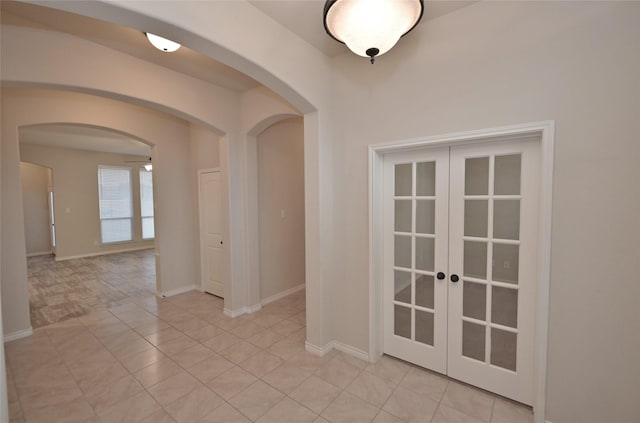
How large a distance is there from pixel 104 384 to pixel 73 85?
268 cm

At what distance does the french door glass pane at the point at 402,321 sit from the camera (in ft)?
8.61

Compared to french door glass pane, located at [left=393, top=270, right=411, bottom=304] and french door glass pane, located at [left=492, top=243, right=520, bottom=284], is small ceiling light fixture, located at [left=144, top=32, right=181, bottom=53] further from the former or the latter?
french door glass pane, located at [left=492, top=243, right=520, bottom=284]

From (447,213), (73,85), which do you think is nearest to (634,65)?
(447,213)

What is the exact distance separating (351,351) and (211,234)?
9.65 ft

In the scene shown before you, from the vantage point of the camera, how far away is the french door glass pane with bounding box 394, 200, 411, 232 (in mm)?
2539

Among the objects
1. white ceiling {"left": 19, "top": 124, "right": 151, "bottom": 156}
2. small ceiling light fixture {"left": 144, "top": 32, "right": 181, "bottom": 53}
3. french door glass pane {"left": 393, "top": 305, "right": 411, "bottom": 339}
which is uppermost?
white ceiling {"left": 19, "top": 124, "right": 151, "bottom": 156}

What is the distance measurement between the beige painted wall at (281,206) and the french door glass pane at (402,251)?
218 centimetres

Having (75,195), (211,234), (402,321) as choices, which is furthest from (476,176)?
(75,195)

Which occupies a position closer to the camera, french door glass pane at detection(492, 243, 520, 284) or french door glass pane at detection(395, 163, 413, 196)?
french door glass pane at detection(492, 243, 520, 284)

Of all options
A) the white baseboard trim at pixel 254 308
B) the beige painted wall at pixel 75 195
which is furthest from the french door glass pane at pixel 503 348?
the beige painted wall at pixel 75 195

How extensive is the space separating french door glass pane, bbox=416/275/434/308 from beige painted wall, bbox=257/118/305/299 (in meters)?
2.39

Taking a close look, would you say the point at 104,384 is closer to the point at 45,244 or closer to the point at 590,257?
the point at 590,257

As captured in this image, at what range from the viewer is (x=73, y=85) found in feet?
8.14

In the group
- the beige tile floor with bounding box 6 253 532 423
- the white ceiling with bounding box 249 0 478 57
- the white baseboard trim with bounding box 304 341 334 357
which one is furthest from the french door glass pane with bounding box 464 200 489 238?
the white baseboard trim with bounding box 304 341 334 357
